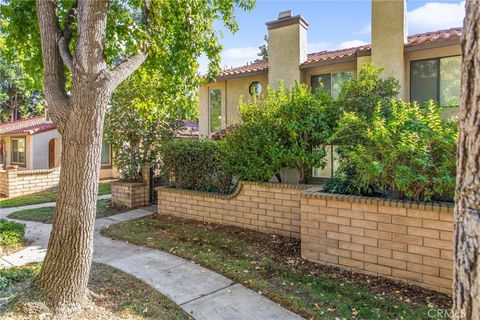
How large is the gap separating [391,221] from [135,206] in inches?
316

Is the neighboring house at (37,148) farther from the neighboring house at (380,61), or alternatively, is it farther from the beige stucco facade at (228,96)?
the neighboring house at (380,61)

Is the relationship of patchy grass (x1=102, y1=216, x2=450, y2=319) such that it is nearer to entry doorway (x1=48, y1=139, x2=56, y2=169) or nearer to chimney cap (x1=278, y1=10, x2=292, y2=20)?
chimney cap (x1=278, y1=10, x2=292, y2=20)

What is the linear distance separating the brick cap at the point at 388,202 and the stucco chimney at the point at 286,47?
6.31m

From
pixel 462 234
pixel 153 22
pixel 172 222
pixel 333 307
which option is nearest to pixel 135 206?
pixel 172 222

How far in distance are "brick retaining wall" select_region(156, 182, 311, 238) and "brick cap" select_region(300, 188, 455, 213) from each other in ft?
4.07

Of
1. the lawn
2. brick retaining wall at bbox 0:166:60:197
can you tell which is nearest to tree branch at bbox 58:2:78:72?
the lawn

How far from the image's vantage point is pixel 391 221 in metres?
4.82

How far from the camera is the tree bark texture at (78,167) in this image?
146 inches

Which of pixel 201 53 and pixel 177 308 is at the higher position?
pixel 201 53

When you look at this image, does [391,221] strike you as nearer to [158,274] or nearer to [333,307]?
[333,307]

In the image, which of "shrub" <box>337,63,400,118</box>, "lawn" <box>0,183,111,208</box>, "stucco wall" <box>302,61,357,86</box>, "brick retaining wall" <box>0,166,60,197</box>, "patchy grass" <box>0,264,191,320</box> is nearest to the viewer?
"patchy grass" <box>0,264,191,320</box>

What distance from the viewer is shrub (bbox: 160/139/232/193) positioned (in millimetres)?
8430

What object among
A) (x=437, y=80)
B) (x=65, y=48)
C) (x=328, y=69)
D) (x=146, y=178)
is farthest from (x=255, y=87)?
(x=65, y=48)

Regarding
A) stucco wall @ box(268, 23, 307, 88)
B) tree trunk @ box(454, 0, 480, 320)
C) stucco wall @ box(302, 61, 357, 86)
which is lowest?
tree trunk @ box(454, 0, 480, 320)
